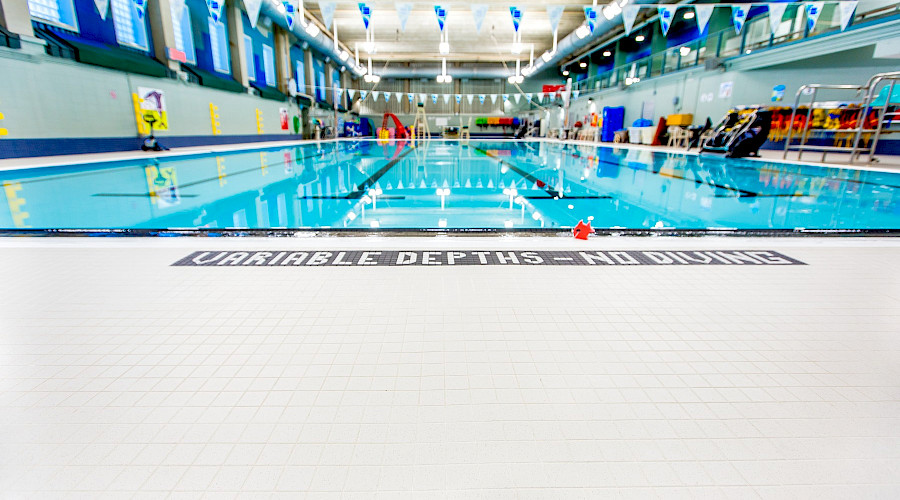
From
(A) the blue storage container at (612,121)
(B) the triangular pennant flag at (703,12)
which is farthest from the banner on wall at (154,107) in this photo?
(A) the blue storage container at (612,121)

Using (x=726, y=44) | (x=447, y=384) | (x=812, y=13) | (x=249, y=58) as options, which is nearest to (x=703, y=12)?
(x=812, y=13)

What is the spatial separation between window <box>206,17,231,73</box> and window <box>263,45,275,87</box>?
2.53 meters

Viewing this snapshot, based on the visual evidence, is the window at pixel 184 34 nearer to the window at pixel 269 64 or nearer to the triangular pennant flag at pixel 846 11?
the window at pixel 269 64

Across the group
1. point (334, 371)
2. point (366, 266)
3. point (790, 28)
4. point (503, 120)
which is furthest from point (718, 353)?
point (503, 120)

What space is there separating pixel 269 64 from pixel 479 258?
56.6ft

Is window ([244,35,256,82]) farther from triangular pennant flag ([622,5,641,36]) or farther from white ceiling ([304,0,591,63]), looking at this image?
triangular pennant flag ([622,5,641,36])

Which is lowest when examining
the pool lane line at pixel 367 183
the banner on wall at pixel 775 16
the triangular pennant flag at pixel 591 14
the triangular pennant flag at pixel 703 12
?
the pool lane line at pixel 367 183

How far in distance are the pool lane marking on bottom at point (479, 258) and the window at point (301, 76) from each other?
62.1ft

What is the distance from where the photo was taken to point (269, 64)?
16188 mm

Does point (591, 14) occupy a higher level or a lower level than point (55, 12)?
higher

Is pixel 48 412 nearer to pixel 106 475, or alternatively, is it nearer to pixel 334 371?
pixel 106 475

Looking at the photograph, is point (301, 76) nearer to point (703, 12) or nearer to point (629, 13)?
point (629, 13)

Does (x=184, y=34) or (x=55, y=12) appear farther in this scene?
(x=184, y=34)

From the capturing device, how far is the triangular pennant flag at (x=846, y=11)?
8231 mm
